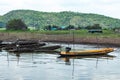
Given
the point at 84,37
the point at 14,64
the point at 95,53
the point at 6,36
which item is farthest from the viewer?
the point at 6,36

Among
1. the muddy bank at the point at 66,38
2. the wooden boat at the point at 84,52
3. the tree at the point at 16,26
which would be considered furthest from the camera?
the tree at the point at 16,26

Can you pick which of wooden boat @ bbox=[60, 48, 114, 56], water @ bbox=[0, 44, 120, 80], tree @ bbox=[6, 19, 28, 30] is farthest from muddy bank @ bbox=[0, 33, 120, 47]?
water @ bbox=[0, 44, 120, 80]

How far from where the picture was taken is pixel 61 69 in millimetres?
53781

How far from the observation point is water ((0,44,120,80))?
4691cm

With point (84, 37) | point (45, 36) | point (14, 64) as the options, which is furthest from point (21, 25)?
point (14, 64)

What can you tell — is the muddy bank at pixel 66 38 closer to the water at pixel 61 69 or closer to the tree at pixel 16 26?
the tree at pixel 16 26

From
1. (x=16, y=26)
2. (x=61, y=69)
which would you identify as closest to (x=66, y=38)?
(x=16, y=26)

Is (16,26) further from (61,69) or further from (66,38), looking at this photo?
(61,69)

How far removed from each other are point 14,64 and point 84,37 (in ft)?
178

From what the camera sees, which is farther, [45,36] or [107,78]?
[45,36]

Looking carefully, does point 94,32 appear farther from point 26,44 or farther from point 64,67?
point 64,67

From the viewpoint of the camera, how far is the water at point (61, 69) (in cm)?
4691

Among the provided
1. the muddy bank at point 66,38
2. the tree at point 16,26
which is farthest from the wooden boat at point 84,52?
the tree at point 16,26

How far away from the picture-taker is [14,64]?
5888 cm
